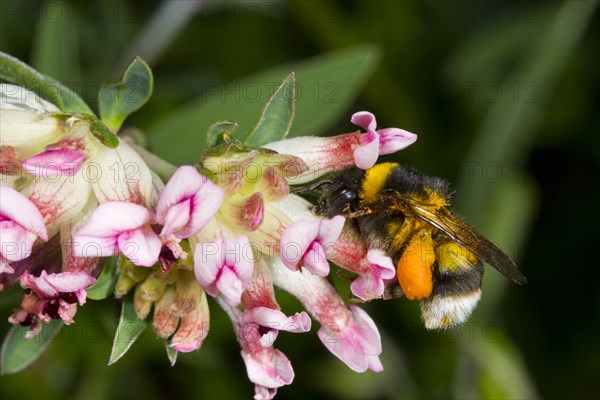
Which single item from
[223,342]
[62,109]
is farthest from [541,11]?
[62,109]

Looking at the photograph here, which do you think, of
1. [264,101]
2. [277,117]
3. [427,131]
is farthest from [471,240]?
[427,131]

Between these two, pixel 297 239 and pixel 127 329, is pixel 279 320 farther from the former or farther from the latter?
pixel 127 329

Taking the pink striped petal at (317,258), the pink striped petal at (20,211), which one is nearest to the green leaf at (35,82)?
the pink striped petal at (20,211)

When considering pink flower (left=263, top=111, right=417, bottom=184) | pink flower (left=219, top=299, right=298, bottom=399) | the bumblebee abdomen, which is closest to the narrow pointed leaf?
pink flower (left=263, top=111, right=417, bottom=184)

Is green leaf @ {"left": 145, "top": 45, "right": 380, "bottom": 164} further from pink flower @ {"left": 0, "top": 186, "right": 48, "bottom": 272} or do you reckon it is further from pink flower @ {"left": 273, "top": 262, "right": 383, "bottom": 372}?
pink flower @ {"left": 0, "top": 186, "right": 48, "bottom": 272}

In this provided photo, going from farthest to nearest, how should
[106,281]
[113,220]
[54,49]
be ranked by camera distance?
[54,49] → [106,281] → [113,220]

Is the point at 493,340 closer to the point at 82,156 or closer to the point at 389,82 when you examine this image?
the point at 389,82

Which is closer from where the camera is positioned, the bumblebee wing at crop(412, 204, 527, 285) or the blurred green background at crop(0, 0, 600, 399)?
the bumblebee wing at crop(412, 204, 527, 285)
